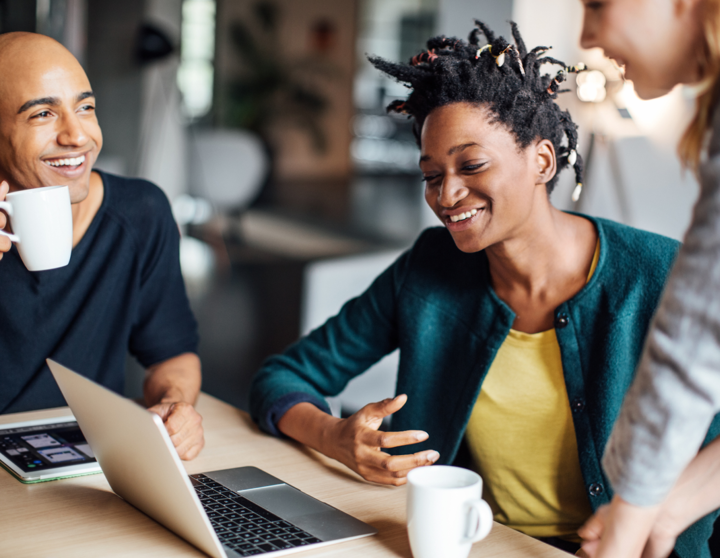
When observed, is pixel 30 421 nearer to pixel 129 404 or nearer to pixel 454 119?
pixel 129 404

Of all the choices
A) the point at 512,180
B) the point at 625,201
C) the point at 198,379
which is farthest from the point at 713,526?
the point at 625,201

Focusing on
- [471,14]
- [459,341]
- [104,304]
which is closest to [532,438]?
[459,341]

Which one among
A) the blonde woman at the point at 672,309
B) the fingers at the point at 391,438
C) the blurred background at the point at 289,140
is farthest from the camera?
Result: the blurred background at the point at 289,140

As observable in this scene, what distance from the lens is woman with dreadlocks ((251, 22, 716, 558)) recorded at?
120cm

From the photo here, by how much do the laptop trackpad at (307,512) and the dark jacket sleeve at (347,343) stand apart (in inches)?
15.6

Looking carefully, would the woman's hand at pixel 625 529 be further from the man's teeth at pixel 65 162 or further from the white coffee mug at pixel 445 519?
the man's teeth at pixel 65 162

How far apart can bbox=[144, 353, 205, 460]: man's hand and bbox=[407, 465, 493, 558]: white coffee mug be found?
440mm

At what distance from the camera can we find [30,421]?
126cm

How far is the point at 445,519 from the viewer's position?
0.79 m

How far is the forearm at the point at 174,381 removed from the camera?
139 cm

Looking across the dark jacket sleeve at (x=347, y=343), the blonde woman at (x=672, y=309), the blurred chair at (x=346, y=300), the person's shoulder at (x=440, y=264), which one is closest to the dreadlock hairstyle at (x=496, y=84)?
the person's shoulder at (x=440, y=264)

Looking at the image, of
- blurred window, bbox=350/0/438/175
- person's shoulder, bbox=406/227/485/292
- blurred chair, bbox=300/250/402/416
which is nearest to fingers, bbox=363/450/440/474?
person's shoulder, bbox=406/227/485/292

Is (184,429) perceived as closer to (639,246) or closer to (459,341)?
(459,341)

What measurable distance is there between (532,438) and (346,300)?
0.92 m
